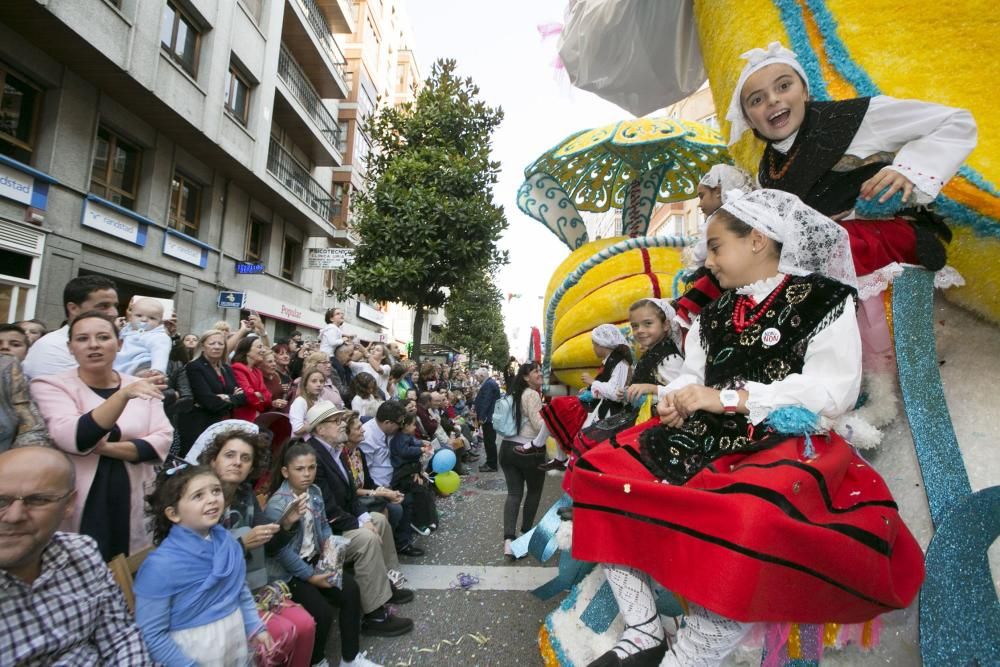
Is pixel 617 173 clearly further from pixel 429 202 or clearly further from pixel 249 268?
pixel 249 268

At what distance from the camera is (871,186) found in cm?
152

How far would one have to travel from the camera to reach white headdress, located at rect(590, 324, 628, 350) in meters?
3.32

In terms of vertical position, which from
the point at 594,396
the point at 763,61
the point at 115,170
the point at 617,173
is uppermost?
the point at 115,170

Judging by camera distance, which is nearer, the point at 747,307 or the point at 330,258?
the point at 747,307

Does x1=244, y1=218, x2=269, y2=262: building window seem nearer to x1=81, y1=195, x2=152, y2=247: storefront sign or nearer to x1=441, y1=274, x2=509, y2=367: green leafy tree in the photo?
x1=81, y1=195, x2=152, y2=247: storefront sign

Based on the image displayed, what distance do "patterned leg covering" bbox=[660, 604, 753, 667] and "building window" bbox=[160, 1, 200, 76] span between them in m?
12.3

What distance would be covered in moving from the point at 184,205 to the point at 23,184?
14.0 ft

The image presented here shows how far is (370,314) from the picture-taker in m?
27.1

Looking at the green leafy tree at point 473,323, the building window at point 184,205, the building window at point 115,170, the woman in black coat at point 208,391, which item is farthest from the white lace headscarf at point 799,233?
the green leafy tree at point 473,323

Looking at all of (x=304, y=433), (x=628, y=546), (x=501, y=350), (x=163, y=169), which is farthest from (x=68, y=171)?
(x=501, y=350)

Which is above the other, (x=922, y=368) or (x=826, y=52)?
(x=826, y=52)

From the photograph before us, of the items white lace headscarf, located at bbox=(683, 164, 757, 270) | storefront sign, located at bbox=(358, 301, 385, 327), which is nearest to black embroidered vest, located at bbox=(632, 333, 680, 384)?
white lace headscarf, located at bbox=(683, 164, 757, 270)

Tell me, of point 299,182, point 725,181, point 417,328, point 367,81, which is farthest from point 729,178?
point 367,81

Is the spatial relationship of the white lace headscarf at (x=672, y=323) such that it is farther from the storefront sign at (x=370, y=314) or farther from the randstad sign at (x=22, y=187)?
the storefront sign at (x=370, y=314)
